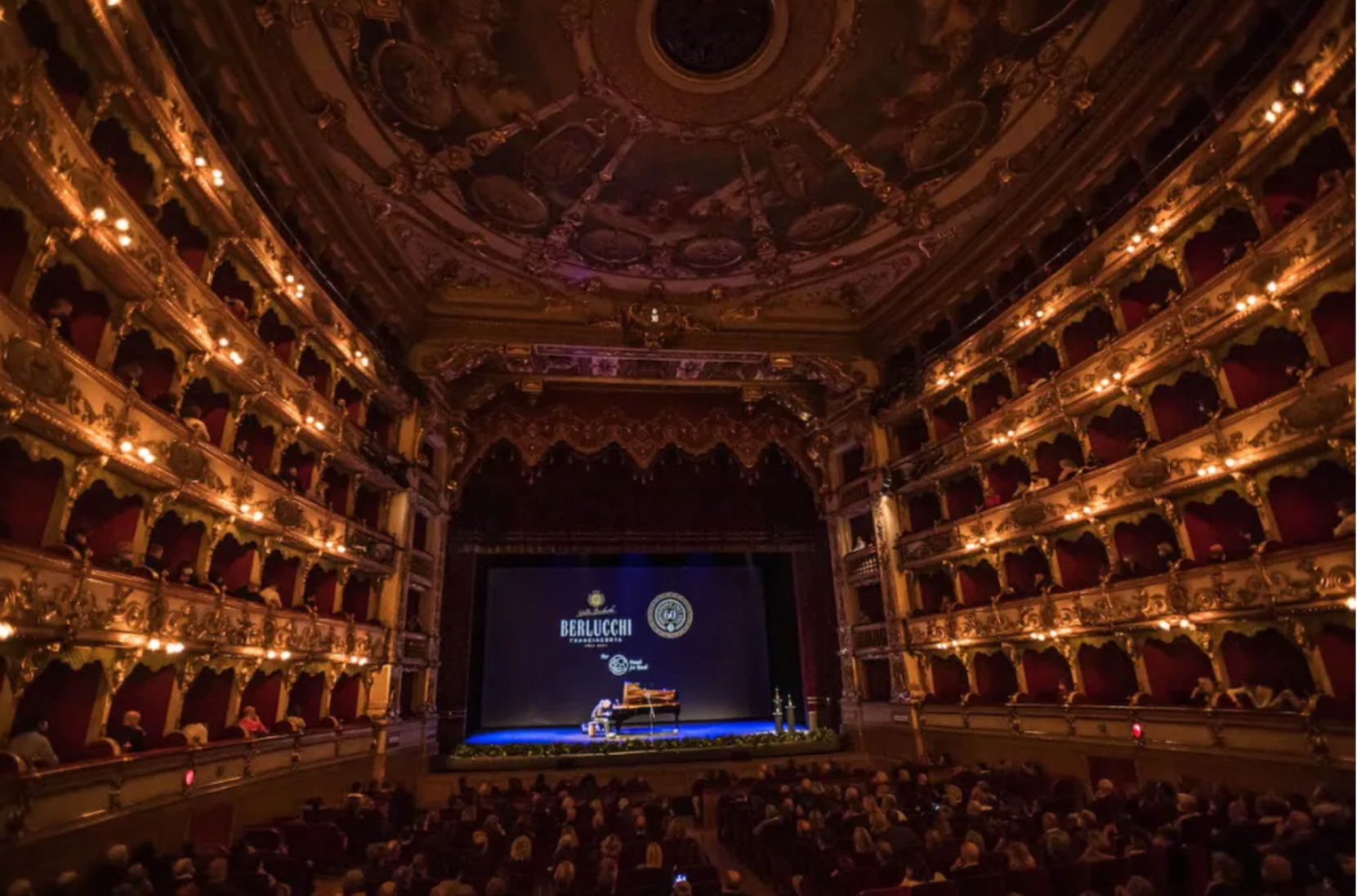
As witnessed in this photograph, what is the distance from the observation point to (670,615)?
25.9 m

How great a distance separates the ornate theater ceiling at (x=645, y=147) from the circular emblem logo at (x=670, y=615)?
31.1ft

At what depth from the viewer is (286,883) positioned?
26.9 ft

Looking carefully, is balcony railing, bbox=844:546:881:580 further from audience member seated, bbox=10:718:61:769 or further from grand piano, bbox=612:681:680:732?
audience member seated, bbox=10:718:61:769

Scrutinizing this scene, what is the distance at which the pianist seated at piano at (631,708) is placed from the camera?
23094 millimetres

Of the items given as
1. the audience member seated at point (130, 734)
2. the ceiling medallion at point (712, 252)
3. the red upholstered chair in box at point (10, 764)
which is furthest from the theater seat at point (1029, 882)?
the ceiling medallion at point (712, 252)

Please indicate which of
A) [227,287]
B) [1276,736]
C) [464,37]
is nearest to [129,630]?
[227,287]

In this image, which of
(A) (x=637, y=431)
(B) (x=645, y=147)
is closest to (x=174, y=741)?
(B) (x=645, y=147)

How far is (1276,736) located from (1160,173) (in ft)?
33.0

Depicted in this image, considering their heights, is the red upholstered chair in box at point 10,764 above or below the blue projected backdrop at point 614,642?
below

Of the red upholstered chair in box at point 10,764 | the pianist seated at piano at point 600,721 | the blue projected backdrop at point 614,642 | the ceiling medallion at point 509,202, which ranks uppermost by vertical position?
the ceiling medallion at point 509,202

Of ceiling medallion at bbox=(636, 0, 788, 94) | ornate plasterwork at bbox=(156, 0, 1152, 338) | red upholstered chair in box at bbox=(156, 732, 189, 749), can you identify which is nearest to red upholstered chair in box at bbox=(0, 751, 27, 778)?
red upholstered chair in box at bbox=(156, 732, 189, 749)

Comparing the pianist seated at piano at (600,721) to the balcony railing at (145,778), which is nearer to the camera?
the balcony railing at (145,778)

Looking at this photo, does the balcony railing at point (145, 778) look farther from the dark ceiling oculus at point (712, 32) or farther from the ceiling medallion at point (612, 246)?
the dark ceiling oculus at point (712, 32)

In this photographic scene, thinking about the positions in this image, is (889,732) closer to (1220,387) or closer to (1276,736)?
(1276,736)
